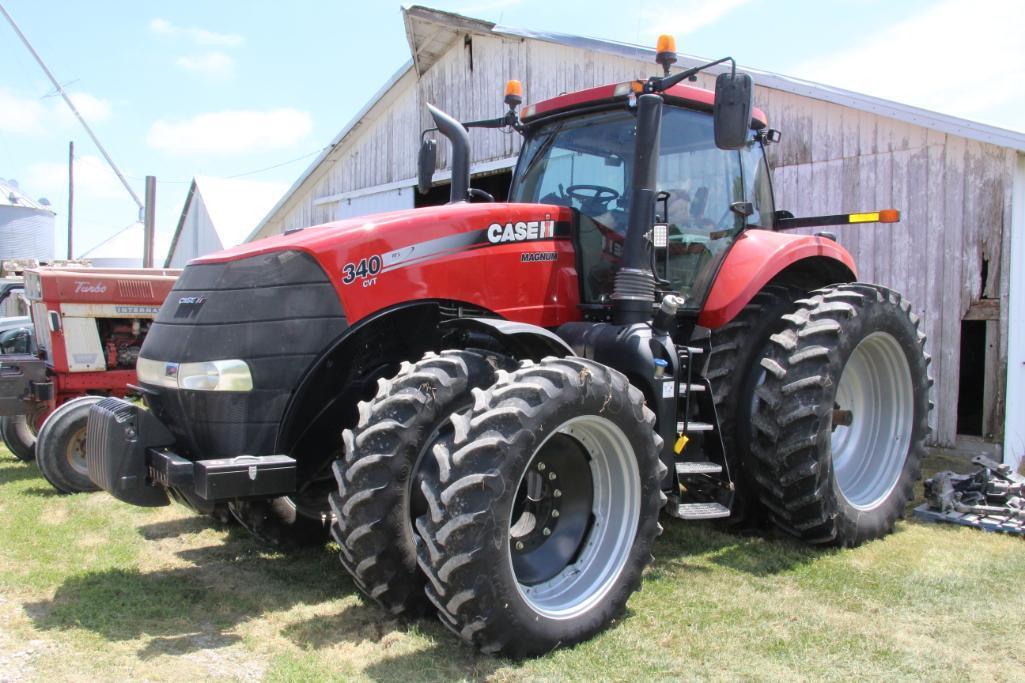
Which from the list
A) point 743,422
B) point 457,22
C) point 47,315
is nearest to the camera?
point 743,422

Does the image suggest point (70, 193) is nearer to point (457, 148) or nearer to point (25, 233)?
point (25, 233)

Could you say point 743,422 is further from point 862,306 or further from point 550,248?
point 550,248

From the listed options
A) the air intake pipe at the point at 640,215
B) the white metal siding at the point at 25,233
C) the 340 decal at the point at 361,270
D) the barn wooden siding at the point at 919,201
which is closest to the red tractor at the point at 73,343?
the 340 decal at the point at 361,270

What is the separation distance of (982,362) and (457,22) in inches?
301

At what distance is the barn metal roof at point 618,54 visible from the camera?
7062mm

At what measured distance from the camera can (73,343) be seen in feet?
26.5

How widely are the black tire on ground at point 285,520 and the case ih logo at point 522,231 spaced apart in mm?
1649

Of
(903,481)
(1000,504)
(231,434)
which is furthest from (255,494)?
(1000,504)

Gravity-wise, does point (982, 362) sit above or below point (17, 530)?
above

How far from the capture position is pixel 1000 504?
560cm

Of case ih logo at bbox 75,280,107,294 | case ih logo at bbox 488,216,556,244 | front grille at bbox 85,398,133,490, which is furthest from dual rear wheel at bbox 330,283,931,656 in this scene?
case ih logo at bbox 75,280,107,294

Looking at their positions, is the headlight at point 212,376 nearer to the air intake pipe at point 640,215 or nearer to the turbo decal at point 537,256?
the turbo decal at point 537,256

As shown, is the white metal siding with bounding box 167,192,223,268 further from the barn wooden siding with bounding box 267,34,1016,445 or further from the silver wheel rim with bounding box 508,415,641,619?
the silver wheel rim with bounding box 508,415,641,619

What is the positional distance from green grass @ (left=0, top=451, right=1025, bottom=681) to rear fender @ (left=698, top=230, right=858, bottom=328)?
142cm
